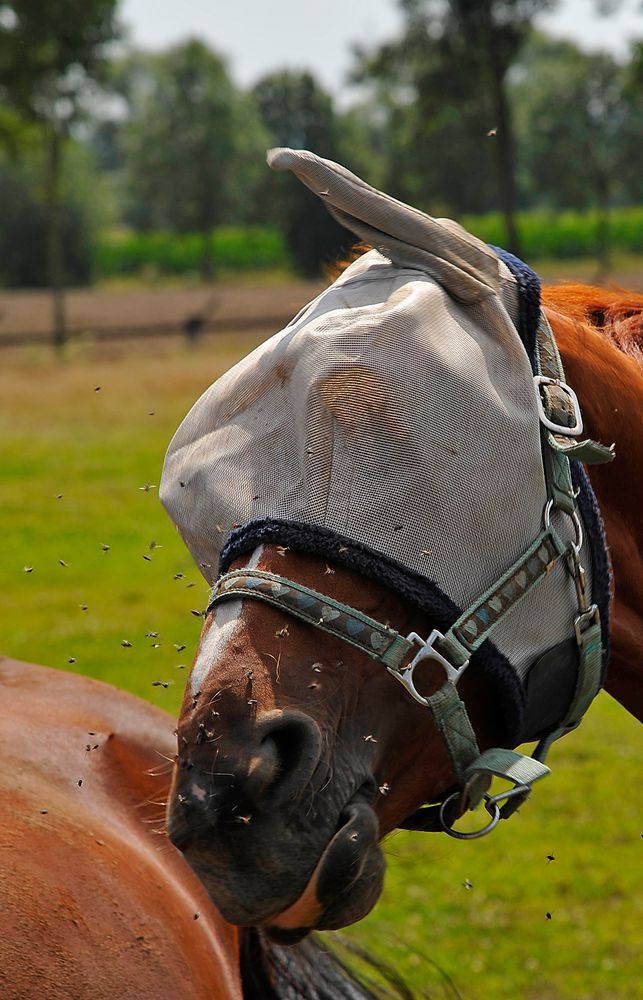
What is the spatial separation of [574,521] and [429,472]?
0.98 ft

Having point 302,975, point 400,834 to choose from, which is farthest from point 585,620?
point 400,834

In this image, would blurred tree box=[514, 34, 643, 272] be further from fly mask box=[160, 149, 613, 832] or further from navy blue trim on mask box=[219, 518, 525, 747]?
navy blue trim on mask box=[219, 518, 525, 747]

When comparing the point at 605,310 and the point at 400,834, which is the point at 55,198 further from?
the point at 605,310

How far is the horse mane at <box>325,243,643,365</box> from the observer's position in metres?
2.23

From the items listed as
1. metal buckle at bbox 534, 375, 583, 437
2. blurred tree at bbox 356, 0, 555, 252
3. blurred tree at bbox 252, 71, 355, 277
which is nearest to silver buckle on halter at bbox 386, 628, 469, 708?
metal buckle at bbox 534, 375, 583, 437

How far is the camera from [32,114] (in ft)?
77.0

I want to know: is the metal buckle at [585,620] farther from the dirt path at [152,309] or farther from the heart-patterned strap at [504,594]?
the dirt path at [152,309]

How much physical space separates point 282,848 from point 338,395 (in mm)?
683

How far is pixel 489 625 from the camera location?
1.74m

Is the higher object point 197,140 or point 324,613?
point 324,613

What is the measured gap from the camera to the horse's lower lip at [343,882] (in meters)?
1.58

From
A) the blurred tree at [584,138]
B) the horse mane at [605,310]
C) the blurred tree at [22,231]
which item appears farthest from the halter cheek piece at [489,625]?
the blurred tree at [22,231]

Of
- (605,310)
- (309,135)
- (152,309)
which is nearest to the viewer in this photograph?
(605,310)

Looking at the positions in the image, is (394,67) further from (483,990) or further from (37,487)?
(483,990)
